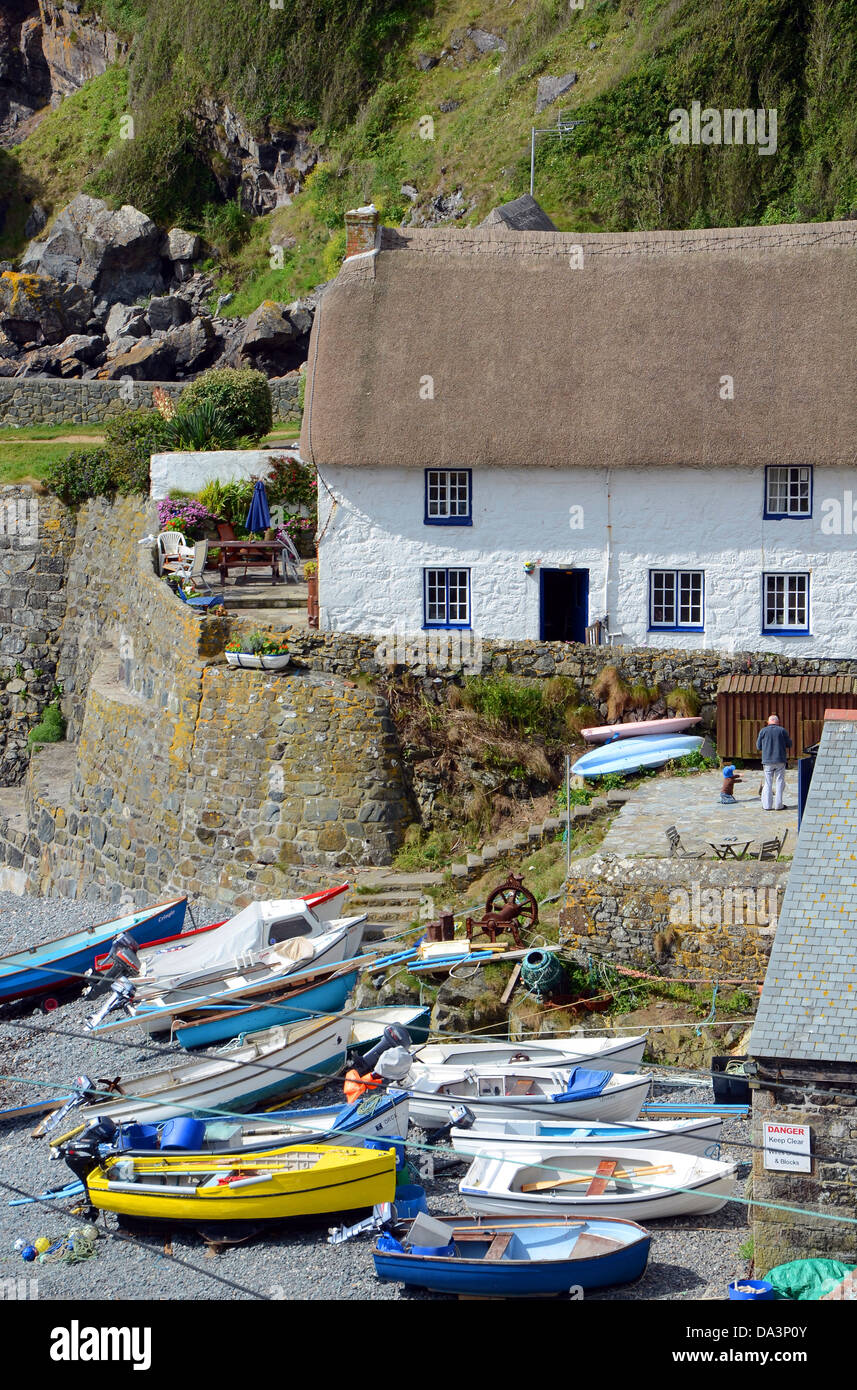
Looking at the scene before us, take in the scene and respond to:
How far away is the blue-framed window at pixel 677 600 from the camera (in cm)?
2467

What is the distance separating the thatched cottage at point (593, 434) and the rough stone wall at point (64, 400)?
15708mm

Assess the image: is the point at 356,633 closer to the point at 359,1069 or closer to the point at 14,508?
the point at 359,1069

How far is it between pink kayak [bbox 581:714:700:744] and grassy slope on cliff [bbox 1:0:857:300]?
2207cm

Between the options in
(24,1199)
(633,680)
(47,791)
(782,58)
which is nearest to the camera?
(24,1199)

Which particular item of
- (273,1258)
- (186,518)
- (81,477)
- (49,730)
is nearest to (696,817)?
(273,1258)

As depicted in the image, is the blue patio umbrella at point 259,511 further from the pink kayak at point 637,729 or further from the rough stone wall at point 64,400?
the rough stone wall at point 64,400

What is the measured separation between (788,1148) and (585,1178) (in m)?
2.48

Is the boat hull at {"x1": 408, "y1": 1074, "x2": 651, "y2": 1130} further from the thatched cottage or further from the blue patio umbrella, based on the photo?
the blue patio umbrella

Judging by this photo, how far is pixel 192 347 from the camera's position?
47562 mm

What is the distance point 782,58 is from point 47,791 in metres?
29.0

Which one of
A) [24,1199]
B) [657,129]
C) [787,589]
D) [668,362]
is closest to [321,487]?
[668,362]

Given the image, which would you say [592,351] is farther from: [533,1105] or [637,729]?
[533,1105]

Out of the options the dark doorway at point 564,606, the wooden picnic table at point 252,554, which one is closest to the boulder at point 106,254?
→ the wooden picnic table at point 252,554
